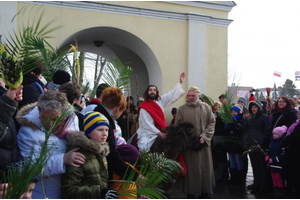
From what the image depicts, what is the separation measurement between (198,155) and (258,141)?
1533 mm

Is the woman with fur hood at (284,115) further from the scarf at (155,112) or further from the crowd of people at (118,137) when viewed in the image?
the scarf at (155,112)

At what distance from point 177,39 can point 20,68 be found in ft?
29.5

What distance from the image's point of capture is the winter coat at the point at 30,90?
131 inches

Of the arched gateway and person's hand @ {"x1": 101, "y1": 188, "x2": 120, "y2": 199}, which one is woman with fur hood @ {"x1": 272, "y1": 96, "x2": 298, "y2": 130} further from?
person's hand @ {"x1": 101, "y1": 188, "x2": 120, "y2": 199}

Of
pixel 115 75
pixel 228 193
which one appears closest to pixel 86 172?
pixel 115 75

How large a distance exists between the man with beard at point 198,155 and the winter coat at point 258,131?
122 cm

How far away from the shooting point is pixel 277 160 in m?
5.83

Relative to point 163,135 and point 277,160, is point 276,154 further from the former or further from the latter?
point 163,135

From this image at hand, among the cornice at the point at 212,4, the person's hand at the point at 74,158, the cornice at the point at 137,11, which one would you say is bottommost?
the person's hand at the point at 74,158

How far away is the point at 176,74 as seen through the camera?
10492mm

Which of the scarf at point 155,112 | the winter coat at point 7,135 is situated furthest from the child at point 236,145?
the winter coat at point 7,135

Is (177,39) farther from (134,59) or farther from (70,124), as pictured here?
(70,124)

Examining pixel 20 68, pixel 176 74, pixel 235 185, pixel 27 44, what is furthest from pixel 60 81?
pixel 176 74

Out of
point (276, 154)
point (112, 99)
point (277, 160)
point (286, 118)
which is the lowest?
point (277, 160)
